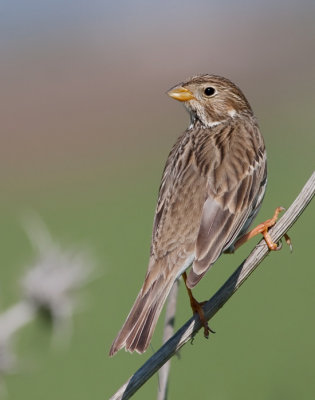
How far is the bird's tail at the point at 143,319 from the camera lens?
426cm

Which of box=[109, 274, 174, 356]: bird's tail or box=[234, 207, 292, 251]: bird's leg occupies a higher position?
box=[234, 207, 292, 251]: bird's leg

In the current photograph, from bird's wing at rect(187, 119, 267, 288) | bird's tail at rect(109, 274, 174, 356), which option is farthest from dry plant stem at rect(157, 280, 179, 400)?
bird's wing at rect(187, 119, 267, 288)

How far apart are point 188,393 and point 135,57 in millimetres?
34781

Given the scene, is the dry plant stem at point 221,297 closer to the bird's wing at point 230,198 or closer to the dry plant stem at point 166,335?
the dry plant stem at point 166,335

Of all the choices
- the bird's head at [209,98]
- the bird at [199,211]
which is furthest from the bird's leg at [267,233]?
the bird's head at [209,98]

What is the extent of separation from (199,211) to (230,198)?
177mm

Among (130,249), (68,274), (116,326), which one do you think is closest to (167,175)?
(68,274)

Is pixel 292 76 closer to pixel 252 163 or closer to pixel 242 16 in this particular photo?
pixel 242 16

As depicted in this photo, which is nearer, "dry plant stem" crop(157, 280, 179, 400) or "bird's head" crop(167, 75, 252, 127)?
"dry plant stem" crop(157, 280, 179, 400)

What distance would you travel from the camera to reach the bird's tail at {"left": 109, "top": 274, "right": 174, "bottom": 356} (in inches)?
168

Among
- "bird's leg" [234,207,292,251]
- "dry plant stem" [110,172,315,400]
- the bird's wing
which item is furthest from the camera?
the bird's wing

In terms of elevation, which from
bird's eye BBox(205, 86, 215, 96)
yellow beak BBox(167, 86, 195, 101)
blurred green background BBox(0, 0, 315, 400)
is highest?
yellow beak BBox(167, 86, 195, 101)

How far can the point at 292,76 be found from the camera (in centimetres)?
3475

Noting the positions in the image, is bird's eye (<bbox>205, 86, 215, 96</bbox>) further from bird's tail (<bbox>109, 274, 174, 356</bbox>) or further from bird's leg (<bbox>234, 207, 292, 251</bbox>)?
bird's tail (<bbox>109, 274, 174, 356</bbox>)
